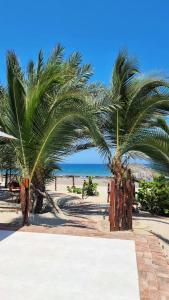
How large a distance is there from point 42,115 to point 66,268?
13.5ft

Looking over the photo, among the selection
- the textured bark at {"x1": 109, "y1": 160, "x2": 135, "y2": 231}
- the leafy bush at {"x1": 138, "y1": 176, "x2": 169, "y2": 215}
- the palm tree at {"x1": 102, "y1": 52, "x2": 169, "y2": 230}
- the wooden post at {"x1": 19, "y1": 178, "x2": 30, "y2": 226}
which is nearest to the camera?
the wooden post at {"x1": 19, "y1": 178, "x2": 30, "y2": 226}

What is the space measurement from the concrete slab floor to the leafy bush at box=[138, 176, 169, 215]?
24.0 feet

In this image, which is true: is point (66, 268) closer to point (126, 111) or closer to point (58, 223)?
point (58, 223)

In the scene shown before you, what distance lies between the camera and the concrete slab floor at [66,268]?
3732mm

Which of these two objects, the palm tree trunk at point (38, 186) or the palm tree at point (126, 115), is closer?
the palm tree at point (126, 115)

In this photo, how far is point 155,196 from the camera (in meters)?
13.3

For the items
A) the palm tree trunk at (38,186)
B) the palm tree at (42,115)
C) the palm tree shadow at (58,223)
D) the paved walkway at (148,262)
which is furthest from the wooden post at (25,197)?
the palm tree trunk at (38,186)

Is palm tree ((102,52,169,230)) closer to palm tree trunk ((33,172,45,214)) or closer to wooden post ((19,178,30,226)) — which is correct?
wooden post ((19,178,30,226))

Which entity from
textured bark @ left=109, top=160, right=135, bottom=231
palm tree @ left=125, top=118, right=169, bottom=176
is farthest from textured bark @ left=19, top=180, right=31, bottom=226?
palm tree @ left=125, top=118, right=169, bottom=176

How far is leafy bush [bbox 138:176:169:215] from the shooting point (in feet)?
43.1

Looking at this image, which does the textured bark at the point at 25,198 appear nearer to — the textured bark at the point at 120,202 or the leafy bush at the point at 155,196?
the textured bark at the point at 120,202

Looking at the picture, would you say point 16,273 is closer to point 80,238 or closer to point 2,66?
point 80,238

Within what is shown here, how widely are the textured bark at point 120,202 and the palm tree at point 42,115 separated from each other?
1.04m

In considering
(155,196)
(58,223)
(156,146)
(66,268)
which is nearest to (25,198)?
(58,223)
